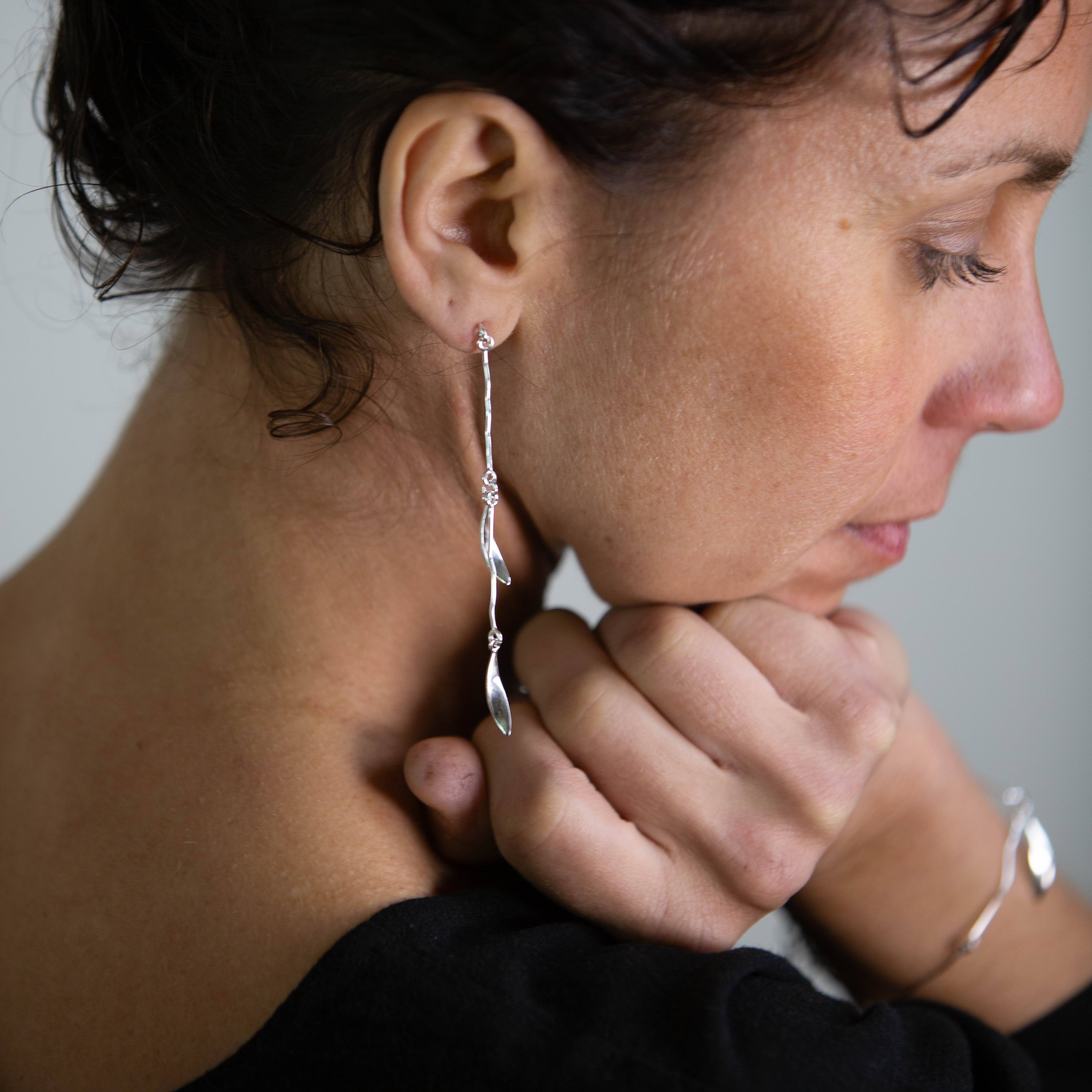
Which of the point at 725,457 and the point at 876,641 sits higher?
the point at 725,457

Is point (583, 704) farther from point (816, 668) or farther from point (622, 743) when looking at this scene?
point (816, 668)

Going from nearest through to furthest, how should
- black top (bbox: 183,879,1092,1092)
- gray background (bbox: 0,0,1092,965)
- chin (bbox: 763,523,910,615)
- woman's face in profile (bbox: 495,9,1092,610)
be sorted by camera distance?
black top (bbox: 183,879,1092,1092) → woman's face in profile (bbox: 495,9,1092,610) → chin (bbox: 763,523,910,615) → gray background (bbox: 0,0,1092,965)

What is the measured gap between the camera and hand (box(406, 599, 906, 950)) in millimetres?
790

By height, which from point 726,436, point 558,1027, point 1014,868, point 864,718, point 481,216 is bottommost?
point 1014,868

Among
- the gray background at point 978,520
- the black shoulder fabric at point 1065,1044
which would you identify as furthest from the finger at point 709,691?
the gray background at point 978,520

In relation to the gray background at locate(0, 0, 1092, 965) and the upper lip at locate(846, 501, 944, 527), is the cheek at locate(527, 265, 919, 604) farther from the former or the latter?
the gray background at locate(0, 0, 1092, 965)

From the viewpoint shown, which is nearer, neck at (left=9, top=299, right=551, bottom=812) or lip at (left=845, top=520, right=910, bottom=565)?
neck at (left=9, top=299, right=551, bottom=812)

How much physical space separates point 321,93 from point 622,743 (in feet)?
1.77

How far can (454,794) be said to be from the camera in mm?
803

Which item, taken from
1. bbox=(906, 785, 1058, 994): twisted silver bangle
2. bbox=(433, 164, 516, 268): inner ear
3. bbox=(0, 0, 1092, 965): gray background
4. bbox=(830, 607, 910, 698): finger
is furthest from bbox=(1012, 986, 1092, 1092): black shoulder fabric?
bbox=(433, 164, 516, 268): inner ear

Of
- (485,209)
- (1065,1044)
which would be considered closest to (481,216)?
(485,209)

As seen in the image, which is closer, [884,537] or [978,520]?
[884,537]

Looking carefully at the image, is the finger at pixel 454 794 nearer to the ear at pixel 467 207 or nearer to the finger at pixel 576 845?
the finger at pixel 576 845

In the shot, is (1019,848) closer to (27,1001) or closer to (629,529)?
(629,529)
